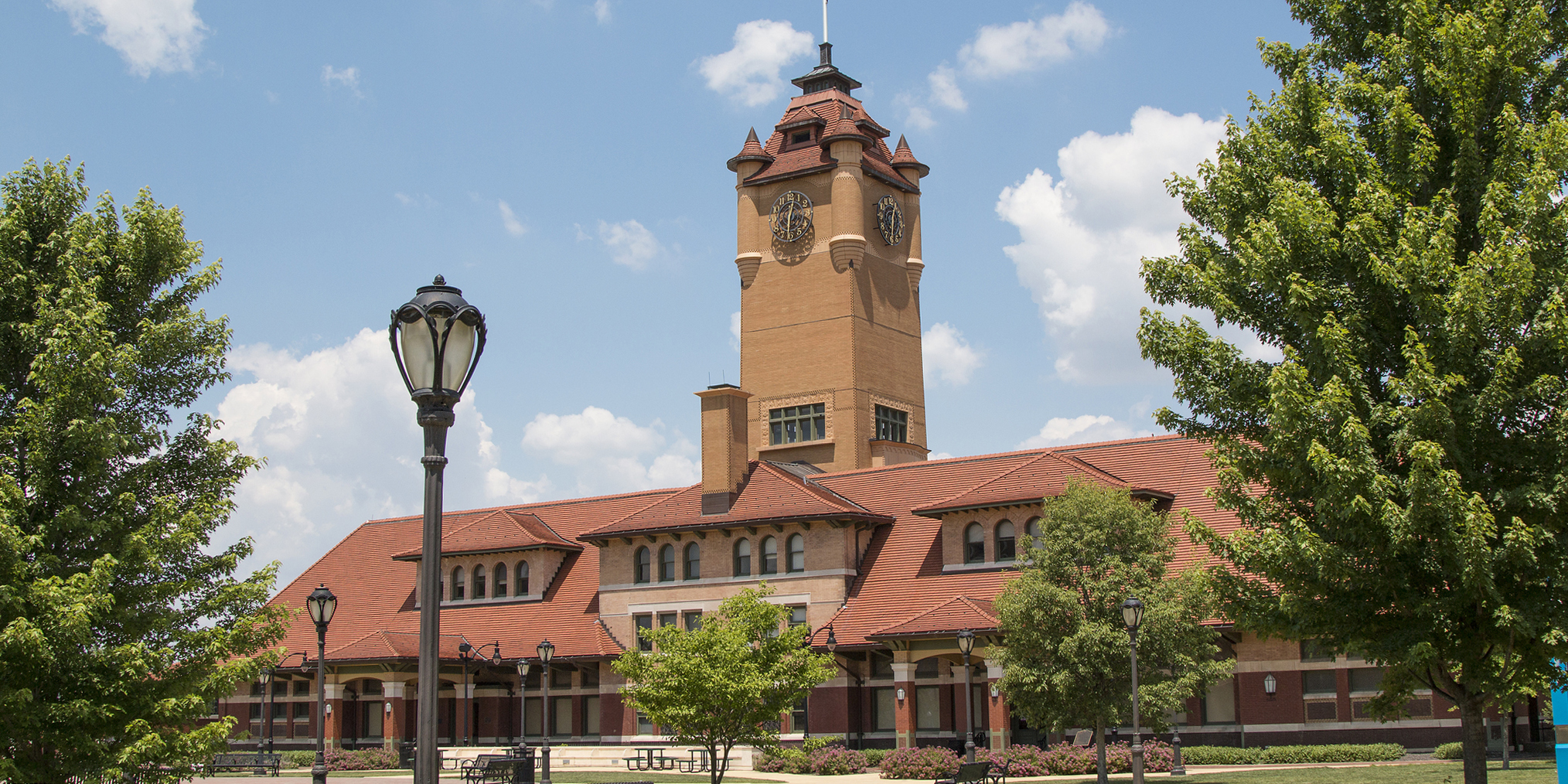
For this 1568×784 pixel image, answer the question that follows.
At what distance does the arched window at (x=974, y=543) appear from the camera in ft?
159

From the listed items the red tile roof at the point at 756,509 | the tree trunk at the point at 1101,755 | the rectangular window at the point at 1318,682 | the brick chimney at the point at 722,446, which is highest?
the brick chimney at the point at 722,446

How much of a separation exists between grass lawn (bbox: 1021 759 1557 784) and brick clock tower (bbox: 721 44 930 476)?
90.1 feet

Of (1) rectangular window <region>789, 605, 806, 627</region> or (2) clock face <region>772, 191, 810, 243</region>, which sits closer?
(1) rectangular window <region>789, 605, 806, 627</region>

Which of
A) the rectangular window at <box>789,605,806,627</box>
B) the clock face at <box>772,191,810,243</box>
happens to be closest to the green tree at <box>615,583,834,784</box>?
the rectangular window at <box>789,605,806,627</box>

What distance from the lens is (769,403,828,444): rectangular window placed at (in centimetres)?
6344

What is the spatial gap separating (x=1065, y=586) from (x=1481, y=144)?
2006cm

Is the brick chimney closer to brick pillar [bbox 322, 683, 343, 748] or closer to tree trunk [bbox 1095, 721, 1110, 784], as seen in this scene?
Result: brick pillar [bbox 322, 683, 343, 748]

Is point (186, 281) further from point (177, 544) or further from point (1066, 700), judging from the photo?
point (1066, 700)

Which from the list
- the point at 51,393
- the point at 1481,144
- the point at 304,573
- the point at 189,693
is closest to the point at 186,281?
the point at 51,393

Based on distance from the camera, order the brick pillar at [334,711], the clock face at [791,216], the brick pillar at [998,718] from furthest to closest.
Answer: the clock face at [791,216]
the brick pillar at [334,711]
the brick pillar at [998,718]

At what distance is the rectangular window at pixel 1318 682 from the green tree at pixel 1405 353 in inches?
970

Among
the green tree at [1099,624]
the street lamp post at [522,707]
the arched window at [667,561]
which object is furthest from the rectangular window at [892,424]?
the green tree at [1099,624]

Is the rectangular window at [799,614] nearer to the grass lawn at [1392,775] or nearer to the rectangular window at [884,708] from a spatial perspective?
the rectangular window at [884,708]

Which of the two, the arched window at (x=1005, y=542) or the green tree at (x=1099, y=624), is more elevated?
the arched window at (x=1005, y=542)
